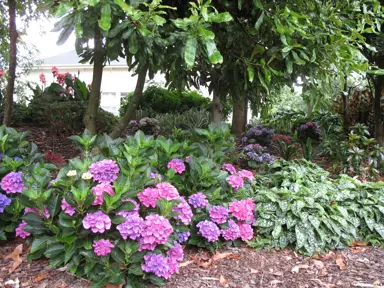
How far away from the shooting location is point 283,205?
278 centimetres

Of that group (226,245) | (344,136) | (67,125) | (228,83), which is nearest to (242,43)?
(228,83)

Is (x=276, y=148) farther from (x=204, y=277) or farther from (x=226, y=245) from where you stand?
(x=204, y=277)

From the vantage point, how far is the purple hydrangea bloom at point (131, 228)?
1.83 meters

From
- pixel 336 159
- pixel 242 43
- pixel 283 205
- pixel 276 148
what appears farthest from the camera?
pixel 276 148

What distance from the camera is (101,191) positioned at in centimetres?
189

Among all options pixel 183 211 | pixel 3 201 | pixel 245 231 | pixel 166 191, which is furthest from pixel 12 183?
pixel 245 231

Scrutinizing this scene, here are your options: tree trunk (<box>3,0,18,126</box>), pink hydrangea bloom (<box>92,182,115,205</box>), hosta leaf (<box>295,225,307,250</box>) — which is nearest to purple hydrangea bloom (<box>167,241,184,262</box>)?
pink hydrangea bloom (<box>92,182,115,205</box>)

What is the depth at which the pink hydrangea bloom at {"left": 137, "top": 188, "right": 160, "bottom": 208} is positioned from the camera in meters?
2.01

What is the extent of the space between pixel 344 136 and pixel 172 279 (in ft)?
16.2

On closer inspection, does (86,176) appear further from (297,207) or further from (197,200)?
(297,207)

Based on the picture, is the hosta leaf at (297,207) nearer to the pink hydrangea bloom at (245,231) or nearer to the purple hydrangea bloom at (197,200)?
the pink hydrangea bloom at (245,231)

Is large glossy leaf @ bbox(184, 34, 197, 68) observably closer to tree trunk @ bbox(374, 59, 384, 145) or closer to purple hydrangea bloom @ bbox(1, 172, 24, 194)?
purple hydrangea bloom @ bbox(1, 172, 24, 194)

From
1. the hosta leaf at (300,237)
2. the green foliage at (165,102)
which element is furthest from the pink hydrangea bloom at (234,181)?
the green foliage at (165,102)

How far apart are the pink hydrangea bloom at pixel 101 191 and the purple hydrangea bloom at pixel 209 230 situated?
2.38 ft
